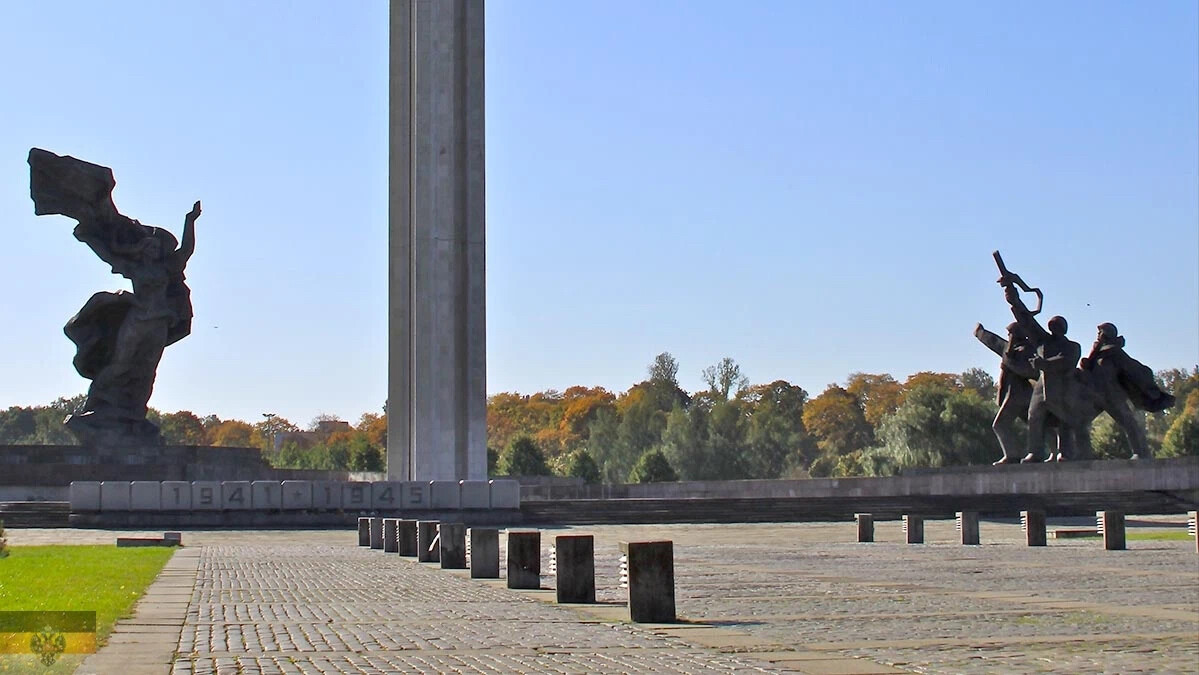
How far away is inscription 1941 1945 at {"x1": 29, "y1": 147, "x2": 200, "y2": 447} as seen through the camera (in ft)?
119

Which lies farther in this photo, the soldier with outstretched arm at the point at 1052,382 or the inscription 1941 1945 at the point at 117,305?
the inscription 1941 1945 at the point at 117,305

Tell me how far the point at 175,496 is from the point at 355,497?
9.91 ft

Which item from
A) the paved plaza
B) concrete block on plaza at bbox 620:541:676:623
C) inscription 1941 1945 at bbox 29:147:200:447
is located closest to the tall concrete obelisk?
inscription 1941 1945 at bbox 29:147:200:447

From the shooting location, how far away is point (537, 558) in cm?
1080

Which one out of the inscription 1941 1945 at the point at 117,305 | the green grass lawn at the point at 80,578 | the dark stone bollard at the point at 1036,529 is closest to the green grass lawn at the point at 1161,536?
the dark stone bollard at the point at 1036,529

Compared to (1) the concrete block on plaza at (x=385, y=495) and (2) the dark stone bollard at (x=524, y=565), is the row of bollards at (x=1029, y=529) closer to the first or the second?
(2) the dark stone bollard at (x=524, y=565)

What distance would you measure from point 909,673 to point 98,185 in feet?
109

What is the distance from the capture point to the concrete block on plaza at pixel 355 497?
26.9 m

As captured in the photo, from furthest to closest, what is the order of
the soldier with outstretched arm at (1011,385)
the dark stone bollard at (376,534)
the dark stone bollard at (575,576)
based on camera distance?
1. the soldier with outstretched arm at (1011,385)
2. the dark stone bollard at (376,534)
3. the dark stone bollard at (575,576)

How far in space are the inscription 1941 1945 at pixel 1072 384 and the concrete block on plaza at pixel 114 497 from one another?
17.5m

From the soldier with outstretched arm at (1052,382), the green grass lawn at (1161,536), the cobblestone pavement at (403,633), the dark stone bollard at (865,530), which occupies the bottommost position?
the green grass lawn at (1161,536)

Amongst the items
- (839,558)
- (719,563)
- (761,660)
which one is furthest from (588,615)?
(839,558)

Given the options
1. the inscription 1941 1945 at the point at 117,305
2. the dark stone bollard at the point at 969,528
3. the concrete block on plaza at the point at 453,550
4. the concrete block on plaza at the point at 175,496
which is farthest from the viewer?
the inscription 1941 1945 at the point at 117,305

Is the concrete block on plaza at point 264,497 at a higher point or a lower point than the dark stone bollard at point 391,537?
higher
